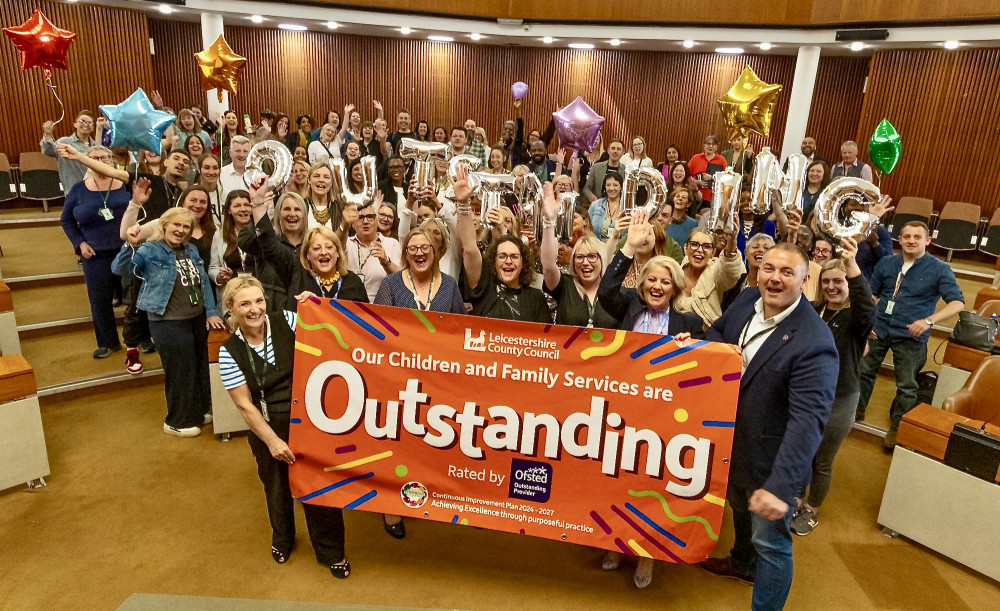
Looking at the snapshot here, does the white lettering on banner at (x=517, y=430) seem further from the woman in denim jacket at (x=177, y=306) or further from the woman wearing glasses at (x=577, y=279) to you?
the woman in denim jacket at (x=177, y=306)

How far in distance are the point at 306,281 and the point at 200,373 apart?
1.67 meters

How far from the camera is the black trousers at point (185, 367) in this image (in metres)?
4.14

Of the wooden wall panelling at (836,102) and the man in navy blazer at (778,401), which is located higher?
the wooden wall panelling at (836,102)

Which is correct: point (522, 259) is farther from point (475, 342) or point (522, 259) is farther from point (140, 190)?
point (140, 190)

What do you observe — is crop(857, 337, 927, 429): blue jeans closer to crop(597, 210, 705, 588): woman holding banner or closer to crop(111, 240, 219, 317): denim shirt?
crop(597, 210, 705, 588): woman holding banner

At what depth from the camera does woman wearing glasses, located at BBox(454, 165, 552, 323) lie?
3.30m

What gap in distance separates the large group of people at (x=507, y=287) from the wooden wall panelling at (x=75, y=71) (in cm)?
684

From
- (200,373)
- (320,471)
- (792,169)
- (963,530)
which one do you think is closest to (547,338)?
(320,471)

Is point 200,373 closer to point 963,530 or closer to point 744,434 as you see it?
point 744,434

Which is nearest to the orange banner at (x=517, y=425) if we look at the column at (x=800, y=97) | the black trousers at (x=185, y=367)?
the black trousers at (x=185, y=367)

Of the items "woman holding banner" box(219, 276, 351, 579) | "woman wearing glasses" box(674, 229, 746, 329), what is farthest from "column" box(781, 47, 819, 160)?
"woman holding banner" box(219, 276, 351, 579)

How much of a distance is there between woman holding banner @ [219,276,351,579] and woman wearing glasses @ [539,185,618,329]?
4.52 feet

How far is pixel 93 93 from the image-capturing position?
429 inches

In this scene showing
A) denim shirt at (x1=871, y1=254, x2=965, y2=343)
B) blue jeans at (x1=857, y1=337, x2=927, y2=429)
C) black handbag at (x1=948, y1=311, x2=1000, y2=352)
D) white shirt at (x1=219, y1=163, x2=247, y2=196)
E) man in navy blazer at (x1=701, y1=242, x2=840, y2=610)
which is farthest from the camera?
white shirt at (x1=219, y1=163, x2=247, y2=196)
